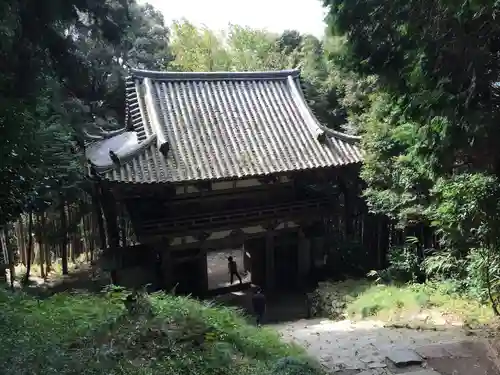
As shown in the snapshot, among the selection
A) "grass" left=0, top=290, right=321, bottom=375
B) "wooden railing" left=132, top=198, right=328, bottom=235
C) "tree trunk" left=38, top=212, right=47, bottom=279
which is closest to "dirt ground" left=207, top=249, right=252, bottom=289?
"wooden railing" left=132, top=198, right=328, bottom=235

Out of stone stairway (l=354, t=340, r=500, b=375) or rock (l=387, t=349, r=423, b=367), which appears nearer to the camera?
stone stairway (l=354, t=340, r=500, b=375)

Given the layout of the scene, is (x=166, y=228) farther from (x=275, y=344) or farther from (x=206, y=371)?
(x=206, y=371)

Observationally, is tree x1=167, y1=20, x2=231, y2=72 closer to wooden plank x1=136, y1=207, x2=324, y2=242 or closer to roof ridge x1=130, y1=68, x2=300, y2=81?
roof ridge x1=130, y1=68, x2=300, y2=81

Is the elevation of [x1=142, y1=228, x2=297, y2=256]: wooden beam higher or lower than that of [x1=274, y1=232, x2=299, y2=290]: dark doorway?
higher

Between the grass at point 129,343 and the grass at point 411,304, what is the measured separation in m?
4.36

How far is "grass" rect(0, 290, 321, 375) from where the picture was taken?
5.24 metres

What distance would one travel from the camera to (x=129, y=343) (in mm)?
5867

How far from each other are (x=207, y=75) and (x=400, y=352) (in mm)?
12171

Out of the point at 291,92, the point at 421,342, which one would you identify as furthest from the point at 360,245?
the point at 421,342

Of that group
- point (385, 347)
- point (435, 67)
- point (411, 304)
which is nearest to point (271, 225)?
point (411, 304)

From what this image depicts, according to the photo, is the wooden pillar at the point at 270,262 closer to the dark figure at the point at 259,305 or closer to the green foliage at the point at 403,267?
the dark figure at the point at 259,305

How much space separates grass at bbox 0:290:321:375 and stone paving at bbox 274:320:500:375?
3.24 feet

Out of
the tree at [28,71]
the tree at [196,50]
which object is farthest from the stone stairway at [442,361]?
the tree at [196,50]

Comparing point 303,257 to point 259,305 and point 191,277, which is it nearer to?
point 259,305
